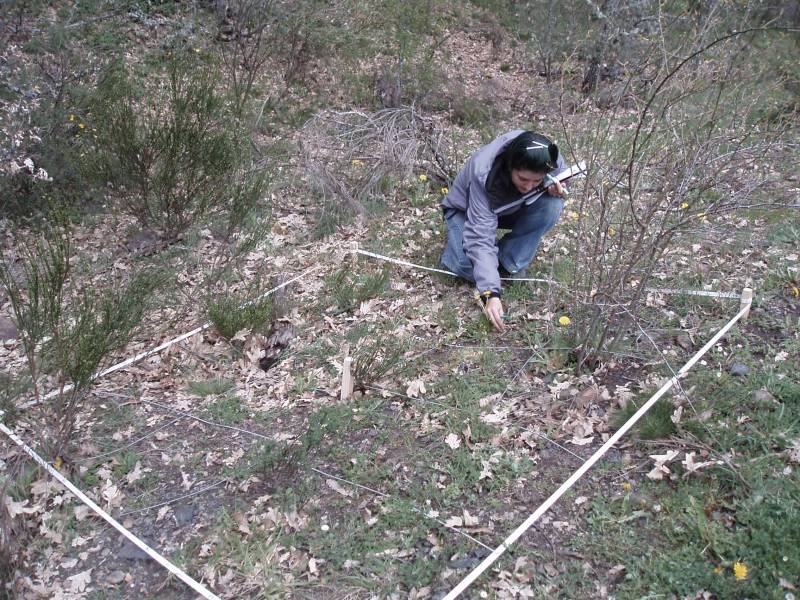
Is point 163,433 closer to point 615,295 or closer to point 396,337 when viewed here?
point 396,337

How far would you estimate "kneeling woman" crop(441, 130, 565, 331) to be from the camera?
3281 mm

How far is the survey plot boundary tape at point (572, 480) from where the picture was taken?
2.14 metres

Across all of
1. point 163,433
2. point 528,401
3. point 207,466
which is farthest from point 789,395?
point 163,433

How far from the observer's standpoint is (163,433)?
2953 millimetres

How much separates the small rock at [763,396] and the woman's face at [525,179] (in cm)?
146

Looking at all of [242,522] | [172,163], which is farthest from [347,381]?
[172,163]

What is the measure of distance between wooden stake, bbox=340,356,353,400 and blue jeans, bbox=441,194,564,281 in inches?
48.5

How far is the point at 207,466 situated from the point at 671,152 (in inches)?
96.8

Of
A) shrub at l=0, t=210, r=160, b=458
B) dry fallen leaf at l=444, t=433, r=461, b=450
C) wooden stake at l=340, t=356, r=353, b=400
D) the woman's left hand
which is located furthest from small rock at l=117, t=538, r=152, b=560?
the woman's left hand

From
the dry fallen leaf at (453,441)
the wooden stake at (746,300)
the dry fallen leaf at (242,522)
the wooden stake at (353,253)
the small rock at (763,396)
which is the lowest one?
the dry fallen leaf at (242,522)

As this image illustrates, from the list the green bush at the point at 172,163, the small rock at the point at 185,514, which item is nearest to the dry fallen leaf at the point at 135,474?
the small rock at the point at 185,514

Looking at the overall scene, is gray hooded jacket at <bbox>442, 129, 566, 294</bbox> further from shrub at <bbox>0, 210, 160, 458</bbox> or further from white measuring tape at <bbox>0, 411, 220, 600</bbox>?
white measuring tape at <bbox>0, 411, 220, 600</bbox>

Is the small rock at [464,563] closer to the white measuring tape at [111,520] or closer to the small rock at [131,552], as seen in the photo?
the white measuring tape at [111,520]

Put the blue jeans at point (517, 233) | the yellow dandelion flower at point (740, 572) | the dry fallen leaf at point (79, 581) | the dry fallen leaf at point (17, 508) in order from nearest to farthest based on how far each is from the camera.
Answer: the yellow dandelion flower at point (740, 572)
the dry fallen leaf at point (79, 581)
the dry fallen leaf at point (17, 508)
the blue jeans at point (517, 233)
